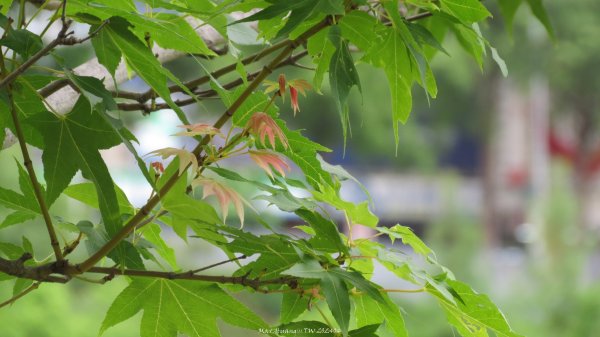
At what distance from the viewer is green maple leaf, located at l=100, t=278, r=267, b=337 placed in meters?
0.51

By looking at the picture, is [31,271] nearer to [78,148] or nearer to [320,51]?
[78,148]

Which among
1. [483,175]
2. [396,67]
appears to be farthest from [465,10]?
[483,175]

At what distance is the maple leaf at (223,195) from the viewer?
0.45 m

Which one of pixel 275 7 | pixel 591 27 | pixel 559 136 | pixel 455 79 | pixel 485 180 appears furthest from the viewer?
pixel 559 136

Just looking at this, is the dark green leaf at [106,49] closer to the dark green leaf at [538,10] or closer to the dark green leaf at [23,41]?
the dark green leaf at [23,41]

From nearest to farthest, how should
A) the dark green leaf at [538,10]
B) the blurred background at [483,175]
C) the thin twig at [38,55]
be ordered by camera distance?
1. the thin twig at [38,55]
2. the dark green leaf at [538,10]
3. the blurred background at [483,175]

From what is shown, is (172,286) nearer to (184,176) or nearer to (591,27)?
(184,176)

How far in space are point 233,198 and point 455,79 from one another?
10143mm

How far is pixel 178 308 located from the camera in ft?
1.70

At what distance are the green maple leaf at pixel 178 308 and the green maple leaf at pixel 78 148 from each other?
3.0 inches

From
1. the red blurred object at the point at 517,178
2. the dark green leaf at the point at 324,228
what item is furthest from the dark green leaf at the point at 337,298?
the red blurred object at the point at 517,178

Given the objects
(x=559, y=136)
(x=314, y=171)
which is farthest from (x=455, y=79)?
(x=314, y=171)

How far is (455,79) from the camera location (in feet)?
34.2

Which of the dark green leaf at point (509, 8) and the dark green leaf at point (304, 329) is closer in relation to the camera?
the dark green leaf at point (304, 329)
